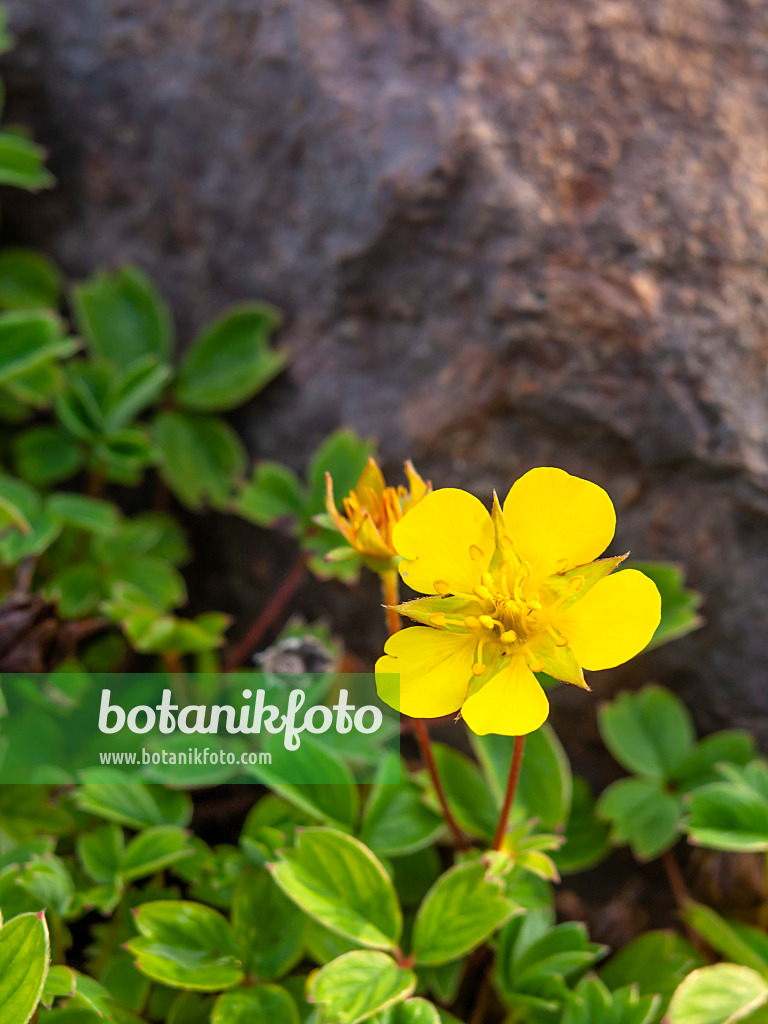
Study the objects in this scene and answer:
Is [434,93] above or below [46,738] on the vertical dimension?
above

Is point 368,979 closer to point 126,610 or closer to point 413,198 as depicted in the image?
point 126,610

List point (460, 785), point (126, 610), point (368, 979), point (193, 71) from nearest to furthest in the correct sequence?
point (368, 979) < point (460, 785) < point (126, 610) < point (193, 71)

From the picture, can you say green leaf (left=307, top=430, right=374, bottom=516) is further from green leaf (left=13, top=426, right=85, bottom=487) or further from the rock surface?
green leaf (left=13, top=426, right=85, bottom=487)

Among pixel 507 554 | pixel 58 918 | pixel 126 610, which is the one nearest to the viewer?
pixel 507 554

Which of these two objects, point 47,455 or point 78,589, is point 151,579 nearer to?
point 78,589

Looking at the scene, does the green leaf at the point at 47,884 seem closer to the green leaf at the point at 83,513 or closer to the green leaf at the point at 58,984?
the green leaf at the point at 58,984

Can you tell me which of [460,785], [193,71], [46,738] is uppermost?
[193,71]

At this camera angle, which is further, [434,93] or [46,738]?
[434,93]

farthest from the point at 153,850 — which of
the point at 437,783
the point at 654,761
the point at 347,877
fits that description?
the point at 654,761

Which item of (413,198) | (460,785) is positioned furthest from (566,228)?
(460,785)
